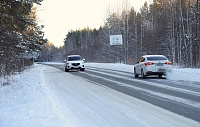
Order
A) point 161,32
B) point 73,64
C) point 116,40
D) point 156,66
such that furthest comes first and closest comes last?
1. point 116,40
2. point 161,32
3. point 73,64
4. point 156,66

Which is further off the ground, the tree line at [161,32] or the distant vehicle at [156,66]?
the tree line at [161,32]

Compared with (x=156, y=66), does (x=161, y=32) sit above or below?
above

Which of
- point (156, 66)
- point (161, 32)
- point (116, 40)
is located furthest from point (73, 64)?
point (161, 32)

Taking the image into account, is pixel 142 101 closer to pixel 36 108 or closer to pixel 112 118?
pixel 112 118

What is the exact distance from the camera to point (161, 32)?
186 feet

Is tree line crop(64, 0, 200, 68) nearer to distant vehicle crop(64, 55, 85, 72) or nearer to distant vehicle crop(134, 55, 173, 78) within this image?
distant vehicle crop(64, 55, 85, 72)

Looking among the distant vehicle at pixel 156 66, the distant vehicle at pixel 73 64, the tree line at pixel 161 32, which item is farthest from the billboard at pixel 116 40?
the distant vehicle at pixel 156 66

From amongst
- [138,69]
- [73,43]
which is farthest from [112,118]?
[73,43]

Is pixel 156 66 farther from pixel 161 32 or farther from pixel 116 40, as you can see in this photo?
pixel 116 40

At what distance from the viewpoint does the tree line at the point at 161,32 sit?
154 ft

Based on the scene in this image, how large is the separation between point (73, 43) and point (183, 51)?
9977cm

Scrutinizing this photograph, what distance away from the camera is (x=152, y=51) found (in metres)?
57.2

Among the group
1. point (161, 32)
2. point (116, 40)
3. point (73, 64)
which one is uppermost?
point (161, 32)

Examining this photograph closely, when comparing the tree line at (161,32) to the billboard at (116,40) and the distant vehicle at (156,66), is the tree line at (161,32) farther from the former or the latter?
the distant vehicle at (156,66)
